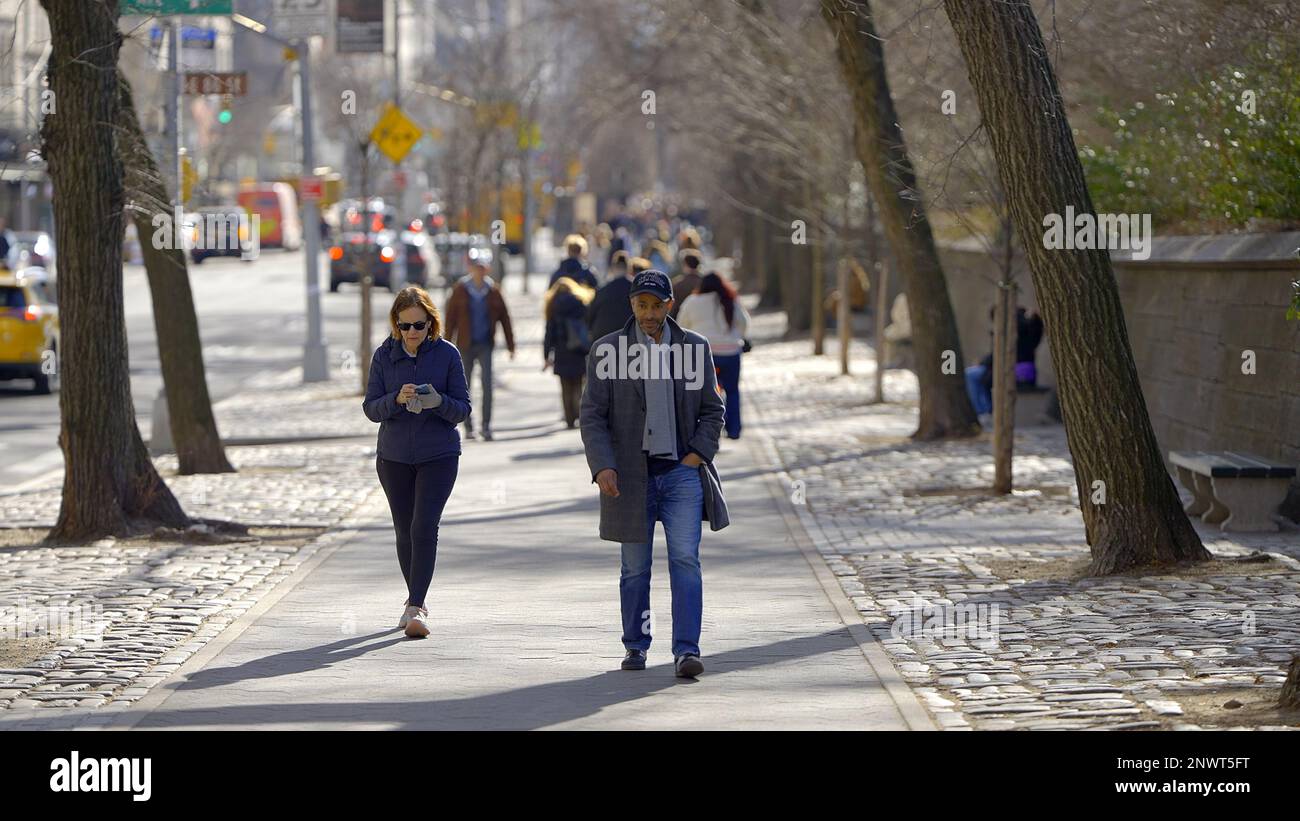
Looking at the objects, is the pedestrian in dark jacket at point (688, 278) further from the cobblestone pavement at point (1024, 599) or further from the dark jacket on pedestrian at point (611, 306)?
the cobblestone pavement at point (1024, 599)

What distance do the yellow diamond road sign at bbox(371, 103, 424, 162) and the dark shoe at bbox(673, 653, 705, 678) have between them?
17.2 meters

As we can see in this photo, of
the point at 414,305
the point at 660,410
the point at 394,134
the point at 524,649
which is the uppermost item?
the point at 394,134

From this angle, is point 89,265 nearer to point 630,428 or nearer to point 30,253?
point 630,428

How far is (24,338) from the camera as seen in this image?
1000 inches

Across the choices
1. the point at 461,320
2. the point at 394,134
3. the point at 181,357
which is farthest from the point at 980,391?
the point at 181,357

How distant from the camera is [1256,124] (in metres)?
14.6

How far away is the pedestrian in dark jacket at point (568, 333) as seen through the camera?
19922 mm

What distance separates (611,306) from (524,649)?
371 inches

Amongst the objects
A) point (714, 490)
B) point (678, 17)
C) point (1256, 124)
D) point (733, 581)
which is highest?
point (678, 17)

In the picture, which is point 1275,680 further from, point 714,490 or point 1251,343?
point 1251,343

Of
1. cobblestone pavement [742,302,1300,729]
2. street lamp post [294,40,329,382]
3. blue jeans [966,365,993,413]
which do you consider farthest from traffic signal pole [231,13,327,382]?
cobblestone pavement [742,302,1300,729]

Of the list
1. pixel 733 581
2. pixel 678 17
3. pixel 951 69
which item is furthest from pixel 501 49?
pixel 733 581

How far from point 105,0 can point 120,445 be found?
282cm

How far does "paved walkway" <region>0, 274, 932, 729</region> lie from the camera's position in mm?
7527
